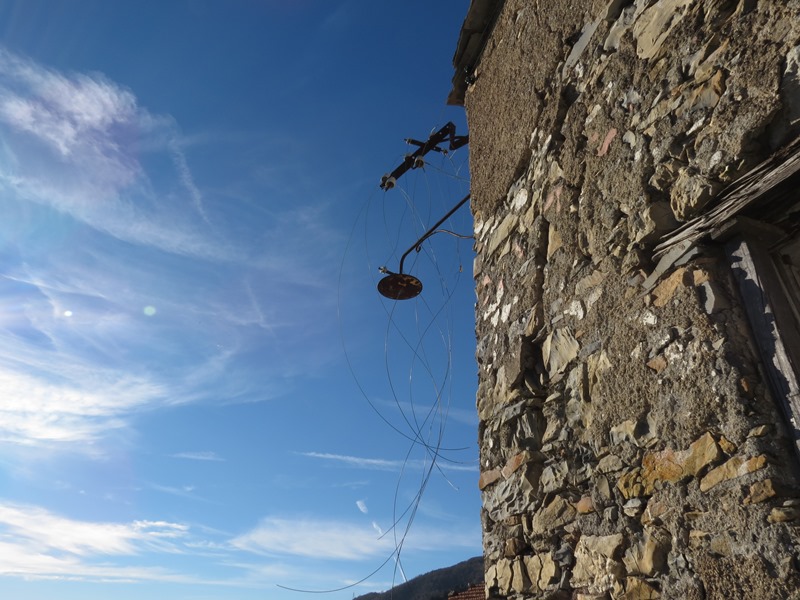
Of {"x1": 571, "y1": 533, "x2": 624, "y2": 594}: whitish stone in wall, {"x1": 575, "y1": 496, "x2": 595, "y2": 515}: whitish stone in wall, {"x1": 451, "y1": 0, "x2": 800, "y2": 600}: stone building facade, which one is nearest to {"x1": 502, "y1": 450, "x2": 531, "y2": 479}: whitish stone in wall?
{"x1": 451, "y1": 0, "x2": 800, "y2": 600}: stone building facade

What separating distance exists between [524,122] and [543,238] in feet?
2.77

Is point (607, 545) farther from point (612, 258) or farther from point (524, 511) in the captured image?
point (612, 258)

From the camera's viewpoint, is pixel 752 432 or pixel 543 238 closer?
pixel 752 432

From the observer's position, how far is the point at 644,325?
6.97 feet

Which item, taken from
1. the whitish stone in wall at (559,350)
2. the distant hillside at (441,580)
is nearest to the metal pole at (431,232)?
the whitish stone in wall at (559,350)

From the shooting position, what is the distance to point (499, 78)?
3.94 m

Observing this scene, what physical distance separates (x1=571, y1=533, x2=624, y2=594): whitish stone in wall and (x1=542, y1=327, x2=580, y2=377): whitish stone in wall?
0.71 meters

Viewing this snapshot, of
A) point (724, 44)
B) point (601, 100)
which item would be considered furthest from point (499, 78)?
point (724, 44)

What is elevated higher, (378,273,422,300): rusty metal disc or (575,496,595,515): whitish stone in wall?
(378,273,422,300): rusty metal disc

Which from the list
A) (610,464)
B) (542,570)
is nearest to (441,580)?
(542,570)

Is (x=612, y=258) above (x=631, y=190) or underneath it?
underneath

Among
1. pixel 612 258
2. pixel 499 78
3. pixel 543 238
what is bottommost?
pixel 612 258

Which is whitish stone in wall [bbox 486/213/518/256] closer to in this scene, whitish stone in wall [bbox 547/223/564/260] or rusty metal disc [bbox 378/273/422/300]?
whitish stone in wall [bbox 547/223/564/260]

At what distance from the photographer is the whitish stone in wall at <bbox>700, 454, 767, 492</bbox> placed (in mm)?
1640
